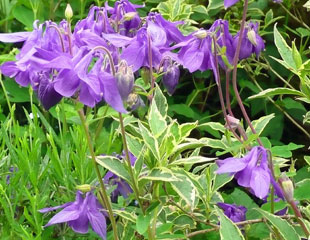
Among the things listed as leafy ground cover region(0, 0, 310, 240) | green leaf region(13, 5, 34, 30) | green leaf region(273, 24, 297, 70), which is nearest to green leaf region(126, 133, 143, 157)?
leafy ground cover region(0, 0, 310, 240)

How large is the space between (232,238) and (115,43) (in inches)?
15.2

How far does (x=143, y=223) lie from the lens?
1.06 metres

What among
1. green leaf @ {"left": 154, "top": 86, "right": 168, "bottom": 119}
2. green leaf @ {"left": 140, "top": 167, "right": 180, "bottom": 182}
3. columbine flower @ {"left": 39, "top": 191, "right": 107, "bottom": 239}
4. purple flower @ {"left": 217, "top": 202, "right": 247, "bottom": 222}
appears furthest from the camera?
purple flower @ {"left": 217, "top": 202, "right": 247, "bottom": 222}

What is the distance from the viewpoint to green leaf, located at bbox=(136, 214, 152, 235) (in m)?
1.04

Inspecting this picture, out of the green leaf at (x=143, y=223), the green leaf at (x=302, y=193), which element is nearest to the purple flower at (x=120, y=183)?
the green leaf at (x=143, y=223)

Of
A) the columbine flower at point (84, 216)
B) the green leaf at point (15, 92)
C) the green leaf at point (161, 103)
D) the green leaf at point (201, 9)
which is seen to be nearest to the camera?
the columbine flower at point (84, 216)

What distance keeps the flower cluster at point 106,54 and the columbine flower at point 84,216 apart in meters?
0.21

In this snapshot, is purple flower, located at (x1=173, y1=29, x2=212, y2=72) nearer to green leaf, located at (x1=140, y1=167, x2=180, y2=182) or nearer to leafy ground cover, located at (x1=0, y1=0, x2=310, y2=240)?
leafy ground cover, located at (x1=0, y1=0, x2=310, y2=240)

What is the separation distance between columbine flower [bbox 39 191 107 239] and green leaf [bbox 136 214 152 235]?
0.33 feet

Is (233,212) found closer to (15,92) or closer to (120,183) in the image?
(120,183)

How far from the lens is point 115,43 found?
1045 millimetres

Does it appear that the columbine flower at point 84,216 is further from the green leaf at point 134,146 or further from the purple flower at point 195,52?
the purple flower at point 195,52

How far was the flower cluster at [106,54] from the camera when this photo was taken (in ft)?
2.99

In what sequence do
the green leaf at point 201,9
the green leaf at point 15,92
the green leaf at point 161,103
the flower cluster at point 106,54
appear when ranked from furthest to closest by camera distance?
the green leaf at point 15,92 → the green leaf at point 201,9 → the green leaf at point 161,103 → the flower cluster at point 106,54
